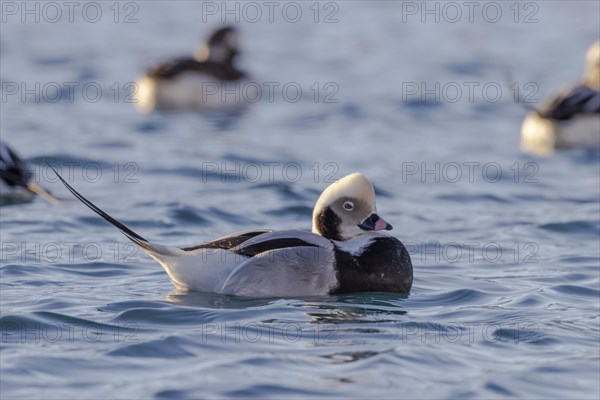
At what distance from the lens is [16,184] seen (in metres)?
11.9

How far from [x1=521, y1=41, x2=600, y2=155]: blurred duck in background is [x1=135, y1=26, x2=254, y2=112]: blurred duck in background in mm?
4541

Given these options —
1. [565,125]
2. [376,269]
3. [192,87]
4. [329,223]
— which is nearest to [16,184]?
[329,223]

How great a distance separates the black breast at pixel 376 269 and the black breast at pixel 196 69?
1012cm

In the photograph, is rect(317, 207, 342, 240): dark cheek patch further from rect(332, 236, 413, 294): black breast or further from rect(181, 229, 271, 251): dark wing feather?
rect(181, 229, 271, 251): dark wing feather

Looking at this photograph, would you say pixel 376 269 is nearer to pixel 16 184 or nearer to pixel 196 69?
pixel 16 184

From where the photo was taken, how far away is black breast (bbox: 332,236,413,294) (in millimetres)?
8211

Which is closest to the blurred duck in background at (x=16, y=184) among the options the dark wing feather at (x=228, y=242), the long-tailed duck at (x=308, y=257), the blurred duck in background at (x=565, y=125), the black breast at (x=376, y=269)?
the long-tailed duck at (x=308, y=257)

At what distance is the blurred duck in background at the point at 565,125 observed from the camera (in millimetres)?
15172

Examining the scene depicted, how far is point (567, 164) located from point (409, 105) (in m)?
3.60

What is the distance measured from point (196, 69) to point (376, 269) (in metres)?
10.7

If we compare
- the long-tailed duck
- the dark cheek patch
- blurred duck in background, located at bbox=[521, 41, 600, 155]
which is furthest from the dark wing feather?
blurred duck in background, located at bbox=[521, 41, 600, 155]

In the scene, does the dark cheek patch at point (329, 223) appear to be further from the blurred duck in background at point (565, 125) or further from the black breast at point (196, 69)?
the black breast at point (196, 69)

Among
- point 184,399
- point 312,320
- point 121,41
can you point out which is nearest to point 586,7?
point 121,41

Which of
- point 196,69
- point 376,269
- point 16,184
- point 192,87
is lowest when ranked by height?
point 376,269
